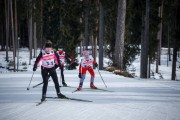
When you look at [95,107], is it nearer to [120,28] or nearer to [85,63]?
[85,63]

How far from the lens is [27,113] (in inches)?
287

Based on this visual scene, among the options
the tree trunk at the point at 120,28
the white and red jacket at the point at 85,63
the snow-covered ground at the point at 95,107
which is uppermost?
the tree trunk at the point at 120,28

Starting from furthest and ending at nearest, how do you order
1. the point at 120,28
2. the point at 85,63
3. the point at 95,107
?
the point at 120,28
the point at 85,63
the point at 95,107

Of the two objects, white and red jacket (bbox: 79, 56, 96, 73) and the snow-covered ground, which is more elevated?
white and red jacket (bbox: 79, 56, 96, 73)

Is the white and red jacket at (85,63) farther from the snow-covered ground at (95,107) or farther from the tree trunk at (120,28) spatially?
the tree trunk at (120,28)

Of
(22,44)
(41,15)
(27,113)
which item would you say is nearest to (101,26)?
(41,15)

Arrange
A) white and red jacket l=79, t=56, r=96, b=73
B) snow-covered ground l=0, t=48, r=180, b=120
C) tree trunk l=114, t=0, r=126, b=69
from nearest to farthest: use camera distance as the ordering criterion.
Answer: snow-covered ground l=0, t=48, r=180, b=120 < white and red jacket l=79, t=56, r=96, b=73 < tree trunk l=114, t=0, r=126, b=69

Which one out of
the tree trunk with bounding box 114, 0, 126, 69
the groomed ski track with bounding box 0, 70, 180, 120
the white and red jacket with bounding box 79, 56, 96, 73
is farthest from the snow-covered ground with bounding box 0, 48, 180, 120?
the tree trunk with bounding box 114, 0, 126, 69

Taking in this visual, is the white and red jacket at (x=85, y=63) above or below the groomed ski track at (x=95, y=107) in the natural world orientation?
above

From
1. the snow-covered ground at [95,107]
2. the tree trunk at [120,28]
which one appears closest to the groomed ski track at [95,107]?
the snow-covered ground at [95,107]

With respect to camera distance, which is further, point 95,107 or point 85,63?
point 85,63

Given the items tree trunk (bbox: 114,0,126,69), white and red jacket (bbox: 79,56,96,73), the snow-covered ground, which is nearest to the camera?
the snow-covered ground

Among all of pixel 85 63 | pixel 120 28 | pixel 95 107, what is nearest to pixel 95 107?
pixel 95 107

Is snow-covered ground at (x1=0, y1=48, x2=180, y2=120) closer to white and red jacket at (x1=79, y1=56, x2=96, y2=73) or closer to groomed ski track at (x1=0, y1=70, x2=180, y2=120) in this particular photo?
groomed ski track at (x1=0, y1=70, x2=180, y2=120)
